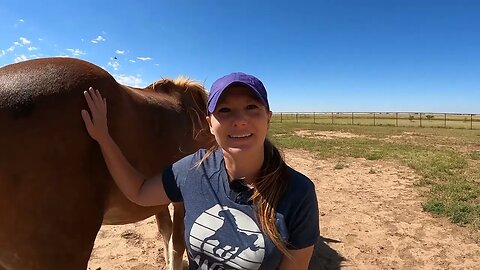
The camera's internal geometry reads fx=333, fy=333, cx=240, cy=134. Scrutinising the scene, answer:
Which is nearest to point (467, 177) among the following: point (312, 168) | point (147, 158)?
point (312, 168)

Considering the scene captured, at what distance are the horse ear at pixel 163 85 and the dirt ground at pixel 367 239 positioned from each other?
2.08m

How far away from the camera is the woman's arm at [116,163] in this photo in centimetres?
166

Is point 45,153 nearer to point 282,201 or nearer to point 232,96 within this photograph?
point 232,96

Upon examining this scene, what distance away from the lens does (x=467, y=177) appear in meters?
8.02

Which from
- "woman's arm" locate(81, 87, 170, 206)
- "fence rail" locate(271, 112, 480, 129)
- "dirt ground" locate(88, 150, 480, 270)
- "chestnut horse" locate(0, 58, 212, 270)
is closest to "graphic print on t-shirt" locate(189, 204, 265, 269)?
"woman's arm" locate(81, 87, 170, 206)

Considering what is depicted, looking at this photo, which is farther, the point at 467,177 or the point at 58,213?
the point at 467,177

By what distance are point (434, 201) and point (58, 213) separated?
6344 mm

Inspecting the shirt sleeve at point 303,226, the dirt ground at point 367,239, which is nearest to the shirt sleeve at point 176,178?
the shirt sleeve at point 303,226

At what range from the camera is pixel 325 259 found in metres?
4.11

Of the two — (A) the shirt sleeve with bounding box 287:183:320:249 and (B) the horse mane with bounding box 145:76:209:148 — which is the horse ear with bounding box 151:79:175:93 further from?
(A) the shirt sleeve with bounding box 287:183:320:249

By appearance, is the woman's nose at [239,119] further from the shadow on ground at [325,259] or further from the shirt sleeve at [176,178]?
the shadow on ground at [325,259]

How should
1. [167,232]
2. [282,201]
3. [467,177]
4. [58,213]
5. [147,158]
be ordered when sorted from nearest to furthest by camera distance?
[282,201] → [58,213] → [147,158] → [167,232] → [467,177]

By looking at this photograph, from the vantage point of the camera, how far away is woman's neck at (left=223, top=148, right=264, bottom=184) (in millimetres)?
1532

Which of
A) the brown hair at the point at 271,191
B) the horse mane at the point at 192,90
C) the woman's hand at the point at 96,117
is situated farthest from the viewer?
the horse mane at the point at 192,90
